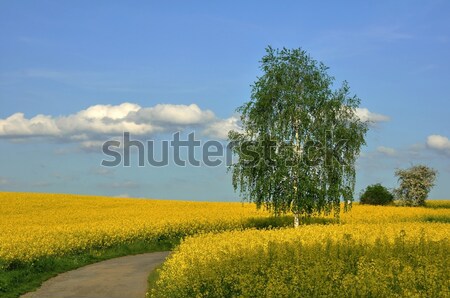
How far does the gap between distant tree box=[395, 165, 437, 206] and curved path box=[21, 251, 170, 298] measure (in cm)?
5337

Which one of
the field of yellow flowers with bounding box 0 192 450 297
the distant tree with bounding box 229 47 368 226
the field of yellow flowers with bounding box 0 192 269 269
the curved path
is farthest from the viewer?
the distant tree with bounding box 229 47 368 226

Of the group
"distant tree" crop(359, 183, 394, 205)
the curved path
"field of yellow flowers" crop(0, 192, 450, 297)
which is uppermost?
"distant tree" crop(359, 183, 394, 205)

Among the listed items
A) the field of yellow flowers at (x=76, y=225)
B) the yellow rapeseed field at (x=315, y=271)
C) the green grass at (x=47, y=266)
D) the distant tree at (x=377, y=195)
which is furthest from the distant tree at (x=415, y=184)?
the yellow rapeseed field at (x=315, y=271)

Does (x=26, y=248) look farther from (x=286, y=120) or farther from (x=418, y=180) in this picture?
(x=418, y=180)

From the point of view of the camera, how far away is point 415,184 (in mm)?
74500

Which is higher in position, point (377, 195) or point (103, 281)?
point (377, 195)

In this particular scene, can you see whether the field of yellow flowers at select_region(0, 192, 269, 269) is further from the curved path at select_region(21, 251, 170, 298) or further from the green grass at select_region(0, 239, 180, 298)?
the curved path at select_region(21, 251, 170, 298)

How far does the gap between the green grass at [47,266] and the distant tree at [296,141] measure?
8.89 m

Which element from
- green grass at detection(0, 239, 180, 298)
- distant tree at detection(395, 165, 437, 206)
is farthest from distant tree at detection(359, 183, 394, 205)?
green grass at detection(0, 239, 180, 298)

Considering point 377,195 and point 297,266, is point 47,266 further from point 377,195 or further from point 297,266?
point 377,195

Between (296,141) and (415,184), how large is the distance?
135 feet

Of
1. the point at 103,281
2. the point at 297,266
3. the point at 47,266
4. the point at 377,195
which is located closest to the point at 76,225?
the point at 47,266

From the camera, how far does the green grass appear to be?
21516 millimetres

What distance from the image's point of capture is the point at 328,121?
130ft
